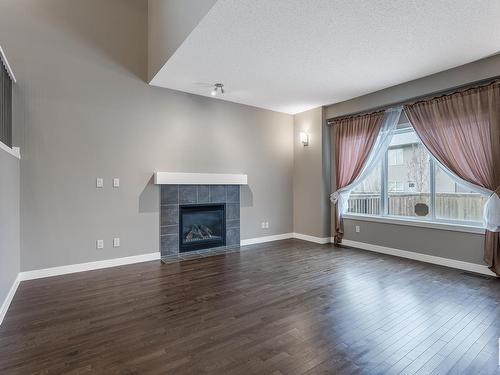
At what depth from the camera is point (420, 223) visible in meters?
4.04

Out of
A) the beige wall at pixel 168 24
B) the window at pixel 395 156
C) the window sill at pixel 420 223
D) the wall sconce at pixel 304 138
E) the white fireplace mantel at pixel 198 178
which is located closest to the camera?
the beige wall at pixel 168 24

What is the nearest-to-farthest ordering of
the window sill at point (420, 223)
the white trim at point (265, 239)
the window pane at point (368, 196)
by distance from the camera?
the window sill at point (420, 223), the window pane at point (368, 196), the white trim at point (265, 239)

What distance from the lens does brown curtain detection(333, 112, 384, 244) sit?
4.59m

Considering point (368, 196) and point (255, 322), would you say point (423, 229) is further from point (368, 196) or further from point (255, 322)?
point (255, 322)

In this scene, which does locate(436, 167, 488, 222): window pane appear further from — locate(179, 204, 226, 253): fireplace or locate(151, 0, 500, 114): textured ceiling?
locate(179, 204, 226, 253): fireplace

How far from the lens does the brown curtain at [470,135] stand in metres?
3.26

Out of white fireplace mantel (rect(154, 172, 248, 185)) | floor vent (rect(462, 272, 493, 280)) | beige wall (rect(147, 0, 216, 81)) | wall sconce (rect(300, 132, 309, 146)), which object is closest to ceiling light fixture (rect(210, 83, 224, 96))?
beige wall (rect(147, 0, 216, 81))

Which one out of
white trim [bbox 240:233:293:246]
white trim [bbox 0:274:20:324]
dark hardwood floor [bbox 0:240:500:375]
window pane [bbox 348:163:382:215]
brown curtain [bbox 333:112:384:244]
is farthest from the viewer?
white trim [bbox 240:233:293:246]

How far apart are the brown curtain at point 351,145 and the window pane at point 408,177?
407 millimetres

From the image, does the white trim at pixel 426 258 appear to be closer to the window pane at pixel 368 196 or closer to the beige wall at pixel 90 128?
the window pane at pixel 368 196

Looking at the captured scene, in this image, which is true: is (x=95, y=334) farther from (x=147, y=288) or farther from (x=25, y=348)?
(x=147, y=288)

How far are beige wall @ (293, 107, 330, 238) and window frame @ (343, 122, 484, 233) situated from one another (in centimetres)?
55

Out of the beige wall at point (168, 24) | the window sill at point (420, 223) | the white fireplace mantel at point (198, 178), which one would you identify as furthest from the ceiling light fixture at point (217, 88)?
the window sill at point (420, 223)

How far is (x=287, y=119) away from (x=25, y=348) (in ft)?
17.3
